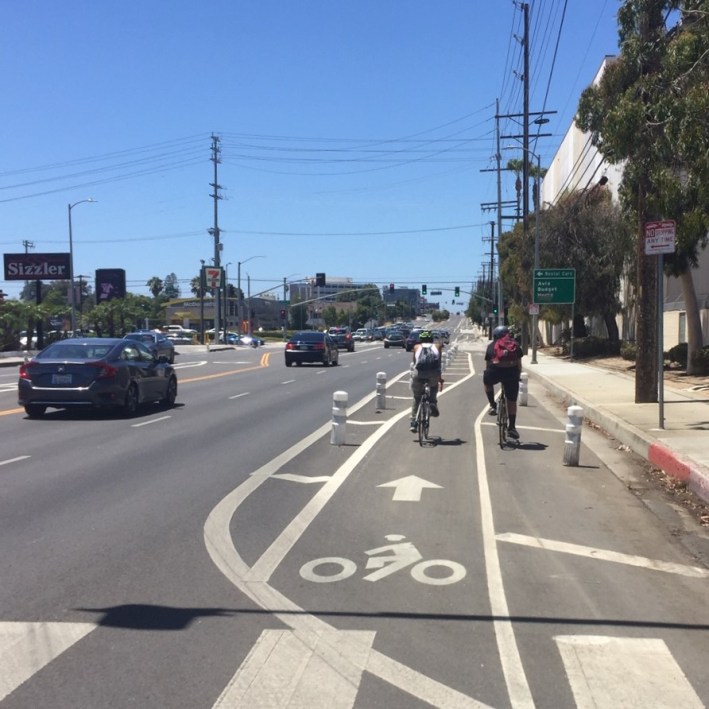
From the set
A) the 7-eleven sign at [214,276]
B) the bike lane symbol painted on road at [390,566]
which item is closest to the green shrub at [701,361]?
the bike lane symbol painted on road at [390,566]

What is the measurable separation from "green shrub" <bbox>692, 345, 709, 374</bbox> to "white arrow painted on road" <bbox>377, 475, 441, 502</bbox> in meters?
17.6

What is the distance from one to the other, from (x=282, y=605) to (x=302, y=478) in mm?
4654

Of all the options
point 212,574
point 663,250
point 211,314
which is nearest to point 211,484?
point 212,574

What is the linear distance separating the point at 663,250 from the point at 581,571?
728 centimetres

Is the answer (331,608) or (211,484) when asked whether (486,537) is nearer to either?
(331,608)

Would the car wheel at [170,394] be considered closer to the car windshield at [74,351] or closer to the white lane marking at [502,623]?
the car windshield at [74,351]

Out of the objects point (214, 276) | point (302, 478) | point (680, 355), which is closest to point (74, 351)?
point (302, 478)

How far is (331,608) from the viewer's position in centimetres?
555

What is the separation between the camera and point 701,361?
25.1 m

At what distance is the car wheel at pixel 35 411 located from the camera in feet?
54.0

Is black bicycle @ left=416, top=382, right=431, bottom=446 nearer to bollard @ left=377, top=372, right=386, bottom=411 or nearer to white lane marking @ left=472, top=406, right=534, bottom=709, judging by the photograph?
white lane marking @ left=472, top=406, right=534, bottom=709

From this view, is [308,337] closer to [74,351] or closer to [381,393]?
[381,393]

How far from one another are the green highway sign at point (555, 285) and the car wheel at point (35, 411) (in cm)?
2443

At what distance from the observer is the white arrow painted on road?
9078 millimetres
